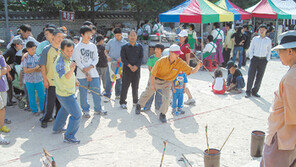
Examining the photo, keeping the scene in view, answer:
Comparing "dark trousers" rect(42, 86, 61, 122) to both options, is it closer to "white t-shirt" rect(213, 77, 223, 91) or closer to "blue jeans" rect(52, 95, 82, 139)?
"blue jeans" rect(52, 95, 82, 139)

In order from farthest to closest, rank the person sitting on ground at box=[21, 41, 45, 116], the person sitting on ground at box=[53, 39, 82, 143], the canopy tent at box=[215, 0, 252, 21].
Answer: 1. the canopy tent at box=[215, 0, 252, 21]
2. the person sitting on ground at box=[21, 41, 45, 116]
3. the person sitting on ground at box=[53, 39, 82, 143]

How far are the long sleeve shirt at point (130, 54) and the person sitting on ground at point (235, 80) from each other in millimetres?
2984

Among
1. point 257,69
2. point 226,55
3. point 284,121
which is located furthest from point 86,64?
point 226,55

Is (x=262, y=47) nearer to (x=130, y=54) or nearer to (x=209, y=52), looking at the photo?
(x=130, y=54)

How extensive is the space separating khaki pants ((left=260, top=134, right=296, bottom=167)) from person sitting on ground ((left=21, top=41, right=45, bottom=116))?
4522 millimetres

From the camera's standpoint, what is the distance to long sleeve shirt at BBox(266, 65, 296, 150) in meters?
2.54

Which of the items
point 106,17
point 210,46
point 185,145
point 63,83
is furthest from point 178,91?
point 106,17

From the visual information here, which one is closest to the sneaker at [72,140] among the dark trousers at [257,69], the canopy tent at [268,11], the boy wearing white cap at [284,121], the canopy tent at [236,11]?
the boy wearing white cap at [284,121]

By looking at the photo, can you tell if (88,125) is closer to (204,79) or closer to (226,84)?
(226,84)

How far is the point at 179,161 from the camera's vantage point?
165 inches

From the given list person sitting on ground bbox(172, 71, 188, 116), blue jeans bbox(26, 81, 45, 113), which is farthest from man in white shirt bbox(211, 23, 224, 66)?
blue jeans bbox(26, 81, 45, 113)

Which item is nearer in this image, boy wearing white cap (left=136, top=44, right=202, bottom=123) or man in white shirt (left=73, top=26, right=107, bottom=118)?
boy wearing white cap (left=136, top=44, right=202, bottom=123)

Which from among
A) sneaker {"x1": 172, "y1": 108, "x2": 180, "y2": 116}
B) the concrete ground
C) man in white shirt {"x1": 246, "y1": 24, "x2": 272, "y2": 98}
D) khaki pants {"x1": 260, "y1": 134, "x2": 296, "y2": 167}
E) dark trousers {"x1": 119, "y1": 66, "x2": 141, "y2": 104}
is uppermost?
man in white shirt {"x1": 246, "y1": 24, "x2": 272, "y2": 98}

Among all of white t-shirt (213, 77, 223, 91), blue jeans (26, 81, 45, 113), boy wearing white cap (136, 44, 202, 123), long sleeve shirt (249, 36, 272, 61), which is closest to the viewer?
boy wearing white cap (136, 44, 202, 123)
